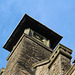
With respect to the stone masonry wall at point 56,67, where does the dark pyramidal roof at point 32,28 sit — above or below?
above

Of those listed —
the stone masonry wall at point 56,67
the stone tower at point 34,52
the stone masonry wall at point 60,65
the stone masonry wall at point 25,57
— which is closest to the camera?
the stone masonry wall at point 60,65

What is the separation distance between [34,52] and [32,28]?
2801mm

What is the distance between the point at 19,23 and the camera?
39.8 feet

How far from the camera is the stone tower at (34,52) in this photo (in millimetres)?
6445

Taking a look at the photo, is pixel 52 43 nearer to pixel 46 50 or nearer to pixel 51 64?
pixel 46 50

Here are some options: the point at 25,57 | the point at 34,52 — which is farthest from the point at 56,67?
the point at 34,52

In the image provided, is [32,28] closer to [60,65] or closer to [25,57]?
[25,57]

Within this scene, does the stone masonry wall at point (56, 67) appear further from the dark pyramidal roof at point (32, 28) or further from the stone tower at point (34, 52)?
the dark pyramidal roof at point (32, 28)

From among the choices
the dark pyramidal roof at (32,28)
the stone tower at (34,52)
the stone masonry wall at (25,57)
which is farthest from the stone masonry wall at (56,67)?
the dark pyramidal roof at (32,28)

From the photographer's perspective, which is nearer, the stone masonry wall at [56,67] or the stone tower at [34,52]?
the stone masonry wall at [56,67]

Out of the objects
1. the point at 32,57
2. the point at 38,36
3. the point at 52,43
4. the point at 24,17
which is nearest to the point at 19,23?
the point at 24,17

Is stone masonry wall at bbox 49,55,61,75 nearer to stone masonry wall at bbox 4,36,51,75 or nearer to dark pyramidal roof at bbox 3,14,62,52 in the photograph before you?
stone masonry wall at bbox 4,36,51,75

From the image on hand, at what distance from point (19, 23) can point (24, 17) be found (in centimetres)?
53

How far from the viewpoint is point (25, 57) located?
29.1 ft
